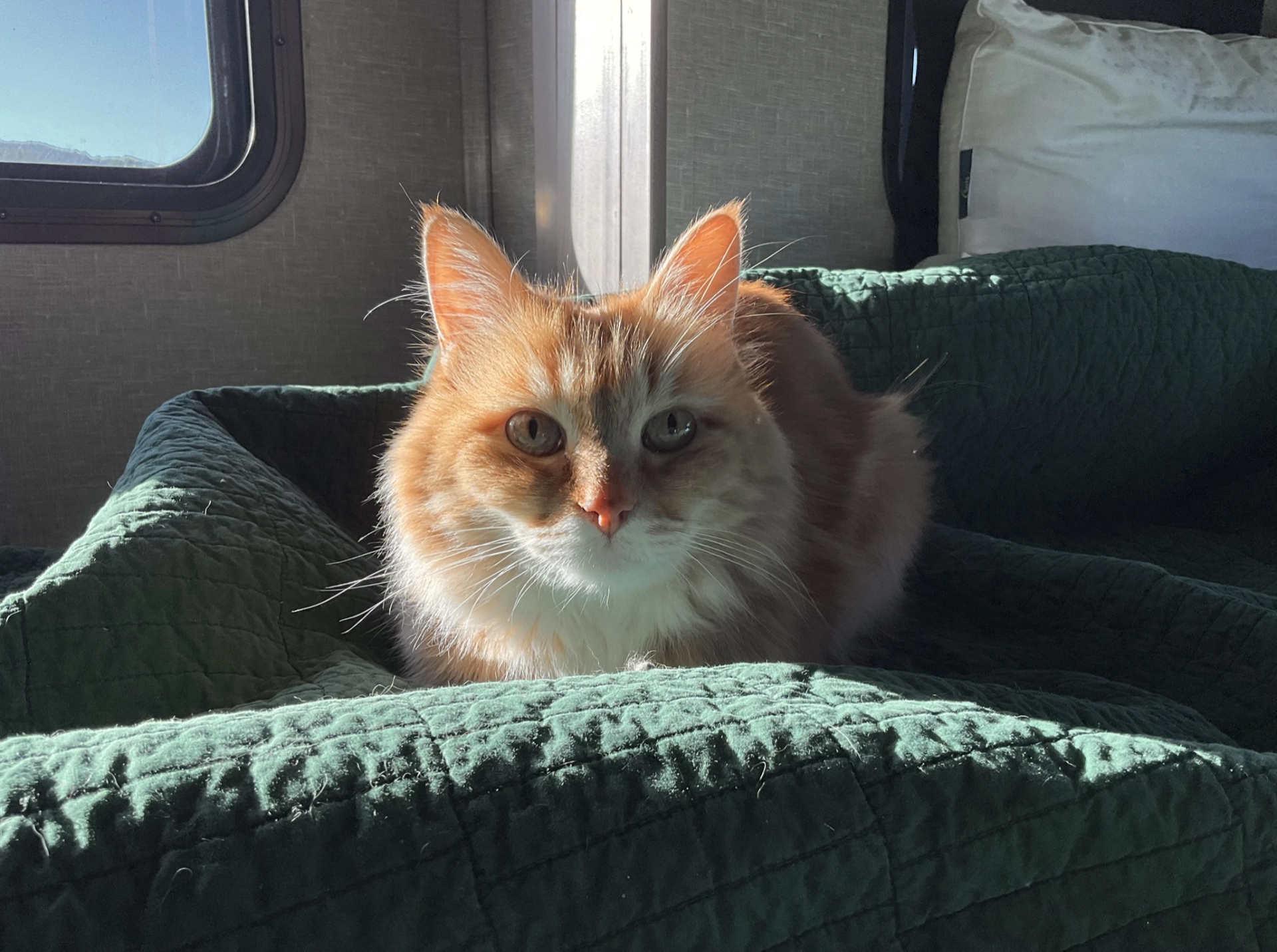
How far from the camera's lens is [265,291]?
191 cm

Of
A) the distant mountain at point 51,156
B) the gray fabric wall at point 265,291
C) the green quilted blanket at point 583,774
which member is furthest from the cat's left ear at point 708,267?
the distant mountain at point 51,156

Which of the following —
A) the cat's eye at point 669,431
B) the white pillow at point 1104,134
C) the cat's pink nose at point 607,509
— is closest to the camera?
the cat's pink nose at point 607,509

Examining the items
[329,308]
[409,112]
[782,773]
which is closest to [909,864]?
[782,773]

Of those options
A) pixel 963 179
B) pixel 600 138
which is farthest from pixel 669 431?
pixel 963 179

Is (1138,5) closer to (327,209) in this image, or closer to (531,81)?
(531,81)

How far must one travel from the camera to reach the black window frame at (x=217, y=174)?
1.69 meters

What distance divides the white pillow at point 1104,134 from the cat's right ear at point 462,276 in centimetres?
122

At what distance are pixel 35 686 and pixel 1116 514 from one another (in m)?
1.73

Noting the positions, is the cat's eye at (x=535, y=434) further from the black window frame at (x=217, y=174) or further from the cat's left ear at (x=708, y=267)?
the black window frame at (x=217, y=174)

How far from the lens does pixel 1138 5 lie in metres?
2.10

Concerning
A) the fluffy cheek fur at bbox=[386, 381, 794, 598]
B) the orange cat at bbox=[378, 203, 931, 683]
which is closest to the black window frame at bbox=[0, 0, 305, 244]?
the orange cat at bbox=[378, 203, 931, 683]

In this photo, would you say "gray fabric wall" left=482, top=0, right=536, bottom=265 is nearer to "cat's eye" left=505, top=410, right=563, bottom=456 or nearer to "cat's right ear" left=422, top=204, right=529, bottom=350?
"cat's right ear" left=422, top=204, right=529, bottom=350

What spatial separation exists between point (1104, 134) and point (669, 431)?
4.51ft

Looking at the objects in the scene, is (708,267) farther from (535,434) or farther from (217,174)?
(217,174)
